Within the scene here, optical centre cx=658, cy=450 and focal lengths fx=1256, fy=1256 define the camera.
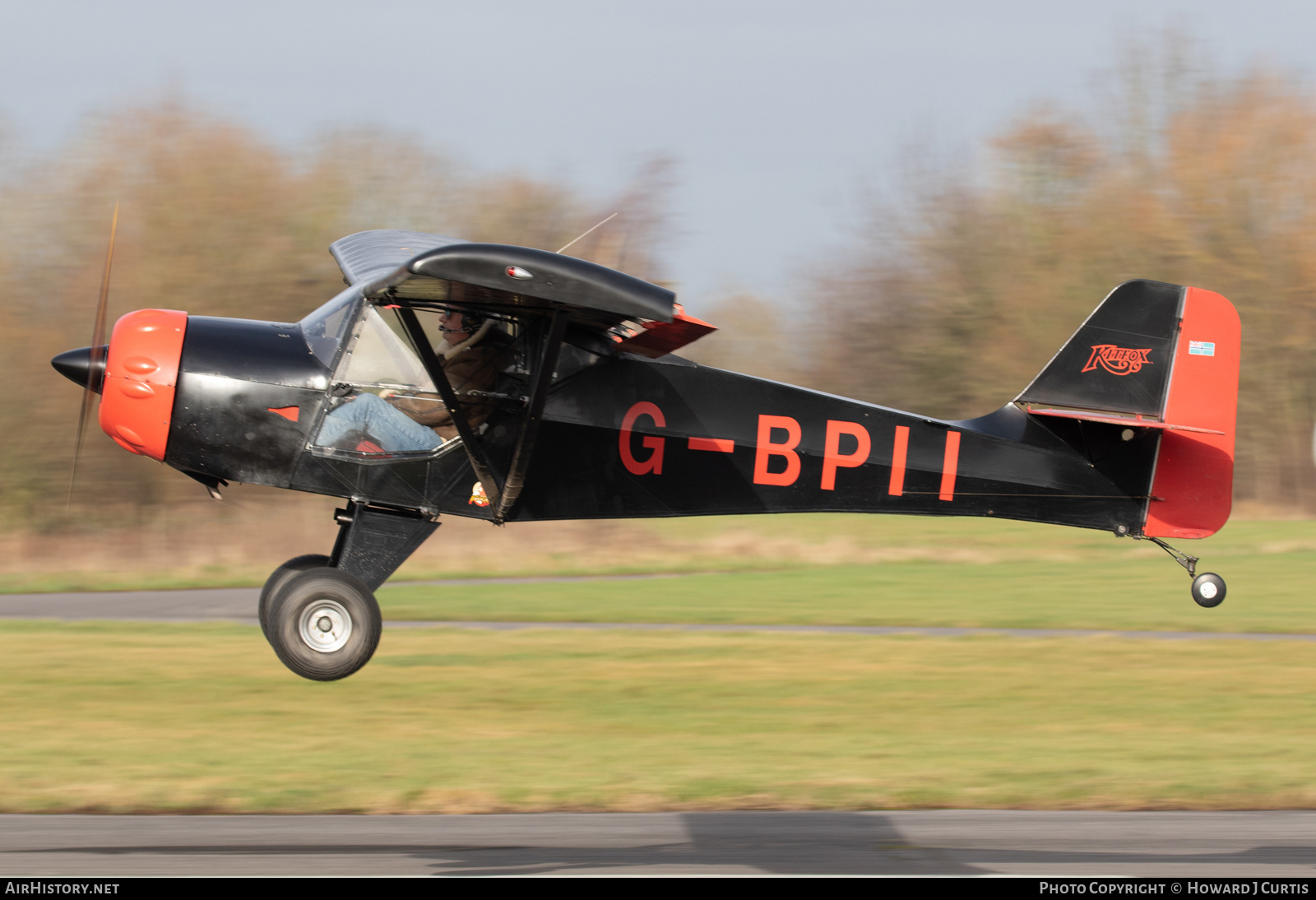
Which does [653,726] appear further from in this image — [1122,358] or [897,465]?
[1122,358]

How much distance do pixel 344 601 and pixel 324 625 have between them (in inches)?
7.5

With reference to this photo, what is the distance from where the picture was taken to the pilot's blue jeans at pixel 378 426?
7.92 meters

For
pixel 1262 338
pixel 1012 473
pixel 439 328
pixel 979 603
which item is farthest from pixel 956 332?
pixel 439 328

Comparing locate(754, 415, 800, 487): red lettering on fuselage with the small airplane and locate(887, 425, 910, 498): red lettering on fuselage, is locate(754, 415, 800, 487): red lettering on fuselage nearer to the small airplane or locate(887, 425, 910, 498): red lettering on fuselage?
the small airplane

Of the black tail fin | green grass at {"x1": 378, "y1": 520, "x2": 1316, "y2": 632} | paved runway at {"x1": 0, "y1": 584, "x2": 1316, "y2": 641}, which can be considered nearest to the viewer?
the black tail fin

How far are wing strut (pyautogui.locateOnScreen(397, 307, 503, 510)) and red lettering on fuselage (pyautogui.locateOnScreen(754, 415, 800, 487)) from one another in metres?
1.81

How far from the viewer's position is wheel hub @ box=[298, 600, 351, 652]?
7857 mm

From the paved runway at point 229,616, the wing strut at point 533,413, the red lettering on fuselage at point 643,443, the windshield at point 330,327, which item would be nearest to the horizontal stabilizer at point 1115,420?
the red lettering on fuselage at point 643,443

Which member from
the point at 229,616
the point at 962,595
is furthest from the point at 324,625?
the point at 962,595

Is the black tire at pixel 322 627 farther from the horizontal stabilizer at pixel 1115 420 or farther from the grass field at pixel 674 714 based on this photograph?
the horizontal stabilizer at pixel 1115 420

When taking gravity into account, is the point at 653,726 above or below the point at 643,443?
below

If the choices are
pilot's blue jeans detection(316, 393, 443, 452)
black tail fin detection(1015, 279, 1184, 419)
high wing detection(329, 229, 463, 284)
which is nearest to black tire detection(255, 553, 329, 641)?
pilot's blue jeans detection(316, 393, 443, 452)

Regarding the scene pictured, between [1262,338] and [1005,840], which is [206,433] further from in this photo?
[1262,338]

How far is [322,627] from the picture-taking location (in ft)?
25.9
